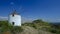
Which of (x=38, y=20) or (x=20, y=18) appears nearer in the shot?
(x=20, y=18)

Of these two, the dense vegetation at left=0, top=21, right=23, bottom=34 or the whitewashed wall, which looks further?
the whitewashed wall

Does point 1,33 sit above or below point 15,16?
below

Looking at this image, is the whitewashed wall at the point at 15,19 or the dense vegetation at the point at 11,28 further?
the whitewashed wall at the point at 15,19

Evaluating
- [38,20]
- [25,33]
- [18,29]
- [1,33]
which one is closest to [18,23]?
[18,29]

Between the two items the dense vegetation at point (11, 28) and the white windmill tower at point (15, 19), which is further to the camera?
the white windmill tower at point (15, 19)

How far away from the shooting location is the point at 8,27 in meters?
33.2

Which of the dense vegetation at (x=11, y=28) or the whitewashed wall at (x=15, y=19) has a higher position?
the whitewashed wall at (x=15, y=19)

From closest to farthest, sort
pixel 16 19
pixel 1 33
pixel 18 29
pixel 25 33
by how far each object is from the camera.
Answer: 1. pixel 1 33
2. pixel 25 33
3. pixel 18 29
4. pixel 16 19

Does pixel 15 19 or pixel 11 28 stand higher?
pixel 15 19

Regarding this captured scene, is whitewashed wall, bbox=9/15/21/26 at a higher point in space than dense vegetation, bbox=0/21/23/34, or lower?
higher

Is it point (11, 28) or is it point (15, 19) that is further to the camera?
point (15, 19)

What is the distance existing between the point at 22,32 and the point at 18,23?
519 cm

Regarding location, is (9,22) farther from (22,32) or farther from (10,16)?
(22,32)

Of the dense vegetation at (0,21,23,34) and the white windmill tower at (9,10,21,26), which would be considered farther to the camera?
the white windmill tower at (9,10,21,26)
